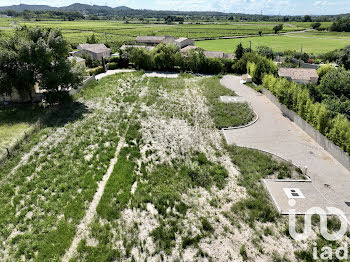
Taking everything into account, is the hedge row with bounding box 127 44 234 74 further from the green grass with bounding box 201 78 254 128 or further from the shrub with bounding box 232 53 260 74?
the green grass with bounding box 201 78 254 128

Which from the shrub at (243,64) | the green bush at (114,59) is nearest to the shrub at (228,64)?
the shrub at (243,64)

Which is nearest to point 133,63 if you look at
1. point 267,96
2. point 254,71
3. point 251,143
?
point 254,71

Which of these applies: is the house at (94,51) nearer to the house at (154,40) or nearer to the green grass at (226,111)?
the house at (154,40)

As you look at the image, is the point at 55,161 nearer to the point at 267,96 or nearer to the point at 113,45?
the point at 267,96

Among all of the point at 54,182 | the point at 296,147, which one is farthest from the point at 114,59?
the point at 296,147

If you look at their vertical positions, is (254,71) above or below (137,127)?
above

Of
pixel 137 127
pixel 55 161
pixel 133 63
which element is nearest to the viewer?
pixel 55 161

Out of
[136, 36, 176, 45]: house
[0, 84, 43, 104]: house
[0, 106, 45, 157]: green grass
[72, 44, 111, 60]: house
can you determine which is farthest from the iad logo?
[136, 36, 176, 45]: house
